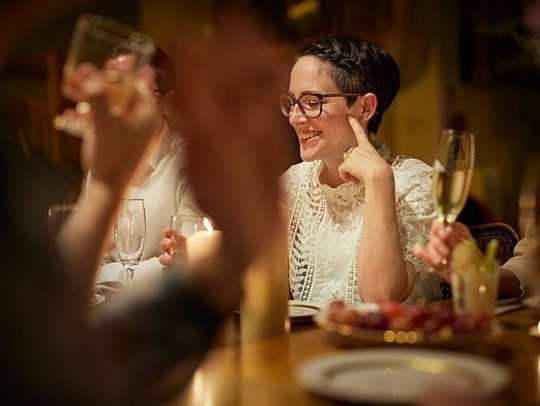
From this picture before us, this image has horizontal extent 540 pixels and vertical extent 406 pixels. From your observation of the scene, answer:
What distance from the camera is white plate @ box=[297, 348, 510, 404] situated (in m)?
0.83

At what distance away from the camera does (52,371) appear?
679mm

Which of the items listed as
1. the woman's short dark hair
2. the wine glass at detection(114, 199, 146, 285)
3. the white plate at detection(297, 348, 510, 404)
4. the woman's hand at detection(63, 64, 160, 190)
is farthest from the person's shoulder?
the woman's hand at detection(63, 64, 160, 190)

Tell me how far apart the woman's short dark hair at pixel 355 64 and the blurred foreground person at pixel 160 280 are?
4.32ft

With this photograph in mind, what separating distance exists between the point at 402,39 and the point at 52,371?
13.4ft

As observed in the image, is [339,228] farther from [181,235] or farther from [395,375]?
[395,375]

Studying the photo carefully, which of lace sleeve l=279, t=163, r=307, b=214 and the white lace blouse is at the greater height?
lace sleeve l=279, t=163, r=307, b=214

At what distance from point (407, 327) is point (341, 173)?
85cm

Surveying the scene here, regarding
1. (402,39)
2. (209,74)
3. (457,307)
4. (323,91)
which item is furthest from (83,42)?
(402,39)

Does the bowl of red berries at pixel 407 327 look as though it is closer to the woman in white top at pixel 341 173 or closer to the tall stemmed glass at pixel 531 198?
the tall stemmed glass at pixel 531 198

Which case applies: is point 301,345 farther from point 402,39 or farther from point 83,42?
point 402,39

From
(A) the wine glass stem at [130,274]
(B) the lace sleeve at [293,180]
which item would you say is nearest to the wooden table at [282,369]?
(A) the wine glass stem at [130,274]

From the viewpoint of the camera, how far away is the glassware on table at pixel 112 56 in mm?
801

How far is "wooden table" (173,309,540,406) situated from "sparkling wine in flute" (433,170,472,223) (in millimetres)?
278

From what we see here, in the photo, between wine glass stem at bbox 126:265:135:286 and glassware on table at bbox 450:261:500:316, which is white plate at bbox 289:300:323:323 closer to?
glassware on table at bbox 450:261:500:316
